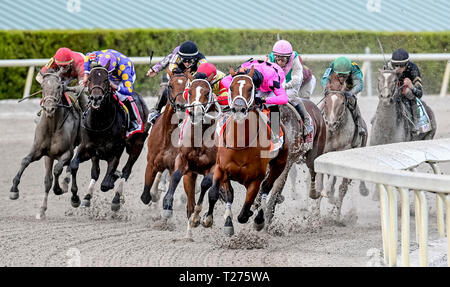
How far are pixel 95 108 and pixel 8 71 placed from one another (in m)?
7.28

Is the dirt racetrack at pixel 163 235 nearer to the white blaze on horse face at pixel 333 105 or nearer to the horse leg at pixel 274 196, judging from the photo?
the horse leg at pixel 274 196

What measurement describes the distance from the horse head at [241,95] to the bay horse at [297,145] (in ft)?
4.44

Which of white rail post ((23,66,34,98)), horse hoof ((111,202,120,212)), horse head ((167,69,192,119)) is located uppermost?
white rail post ((23,66,34,98))

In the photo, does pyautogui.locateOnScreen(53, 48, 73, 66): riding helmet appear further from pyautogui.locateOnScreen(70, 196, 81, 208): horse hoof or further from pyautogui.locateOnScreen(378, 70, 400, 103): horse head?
pyautogui.locateOnScreen(378, 70, 400, 103): horse head

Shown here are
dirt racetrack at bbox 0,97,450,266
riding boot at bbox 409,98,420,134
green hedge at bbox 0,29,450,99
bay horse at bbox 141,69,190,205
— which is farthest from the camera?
green hedge at bbox 0,29,450,99

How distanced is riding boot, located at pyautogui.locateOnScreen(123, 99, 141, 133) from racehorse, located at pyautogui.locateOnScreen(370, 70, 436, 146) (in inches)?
100

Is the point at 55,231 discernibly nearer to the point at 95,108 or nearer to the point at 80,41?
the point at 95,108

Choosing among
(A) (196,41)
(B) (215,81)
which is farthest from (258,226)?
(A) (196,41)

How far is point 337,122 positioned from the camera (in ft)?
30.0

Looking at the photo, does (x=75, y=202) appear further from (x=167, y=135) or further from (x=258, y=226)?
(x=258, y=226)

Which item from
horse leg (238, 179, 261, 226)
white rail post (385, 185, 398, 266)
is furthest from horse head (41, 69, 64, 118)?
white rail post (385, 185, 398, 266)

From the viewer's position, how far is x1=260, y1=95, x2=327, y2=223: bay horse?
795 centimetres

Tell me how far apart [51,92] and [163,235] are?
1831mm

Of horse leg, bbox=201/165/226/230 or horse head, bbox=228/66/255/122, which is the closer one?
horse head, bbox=228/66/255/122
